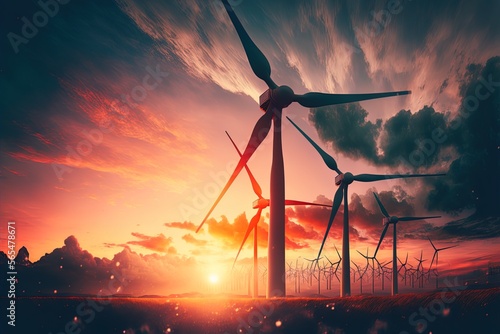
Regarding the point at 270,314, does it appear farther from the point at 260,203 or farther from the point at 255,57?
the point at 260,203

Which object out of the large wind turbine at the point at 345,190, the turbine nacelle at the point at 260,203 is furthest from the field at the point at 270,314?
the large wind turbine at the point at 345,190

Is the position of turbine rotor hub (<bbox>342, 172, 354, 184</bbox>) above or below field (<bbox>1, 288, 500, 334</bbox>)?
above

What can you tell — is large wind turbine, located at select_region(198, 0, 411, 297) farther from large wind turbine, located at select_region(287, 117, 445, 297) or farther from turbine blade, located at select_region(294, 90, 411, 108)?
large wind turbine, located at select_region(287, 117, 445, 297)

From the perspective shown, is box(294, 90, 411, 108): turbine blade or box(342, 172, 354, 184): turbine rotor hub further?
box(342, 172, 354, 184): turbine rotor hub

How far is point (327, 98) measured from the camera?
41250 mm

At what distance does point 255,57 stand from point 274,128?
9.07 meters

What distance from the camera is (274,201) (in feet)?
109

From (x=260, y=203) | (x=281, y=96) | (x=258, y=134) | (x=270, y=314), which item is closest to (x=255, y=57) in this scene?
(x=281, y=96)

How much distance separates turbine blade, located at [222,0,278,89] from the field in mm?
26835

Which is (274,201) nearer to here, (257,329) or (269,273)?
(269,273)

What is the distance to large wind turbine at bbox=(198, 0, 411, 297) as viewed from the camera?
105 ft

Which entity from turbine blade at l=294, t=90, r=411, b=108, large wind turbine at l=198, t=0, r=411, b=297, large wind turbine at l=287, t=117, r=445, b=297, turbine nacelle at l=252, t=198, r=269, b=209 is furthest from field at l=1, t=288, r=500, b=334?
large wind turbine at l=287, t=117, r=445, b=297

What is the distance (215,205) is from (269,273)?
25.8 ft

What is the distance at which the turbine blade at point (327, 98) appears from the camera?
39812mm
